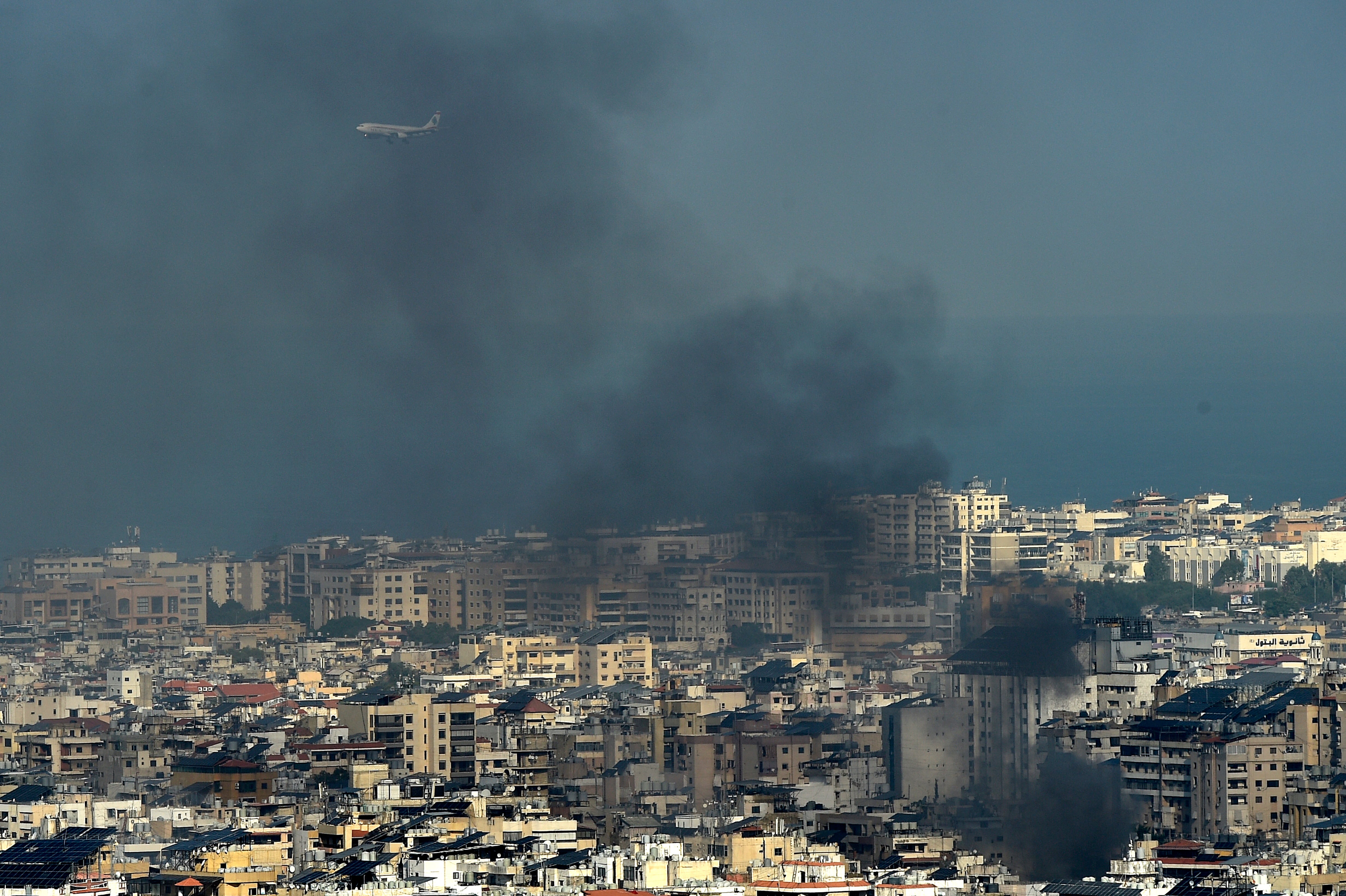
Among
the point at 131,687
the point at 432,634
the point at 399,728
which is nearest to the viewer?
the point at 399,728

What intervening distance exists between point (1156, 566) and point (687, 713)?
38.2 metres

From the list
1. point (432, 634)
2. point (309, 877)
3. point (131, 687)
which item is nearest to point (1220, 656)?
point (131, 687)

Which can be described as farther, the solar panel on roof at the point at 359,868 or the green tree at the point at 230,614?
the green tree at the point at 230,614

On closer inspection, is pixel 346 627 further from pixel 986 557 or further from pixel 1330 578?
pixel 1330 578

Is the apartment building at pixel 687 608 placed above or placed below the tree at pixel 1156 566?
below

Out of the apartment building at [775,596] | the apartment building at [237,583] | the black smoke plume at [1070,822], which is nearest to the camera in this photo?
the black smoke plume at [1070,822]

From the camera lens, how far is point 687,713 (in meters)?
48.8

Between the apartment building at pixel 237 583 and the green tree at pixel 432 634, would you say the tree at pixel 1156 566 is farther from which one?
the apartment building at pixel 237 583

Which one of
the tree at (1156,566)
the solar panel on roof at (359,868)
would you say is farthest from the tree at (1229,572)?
the solar panel on roof at (359,868)

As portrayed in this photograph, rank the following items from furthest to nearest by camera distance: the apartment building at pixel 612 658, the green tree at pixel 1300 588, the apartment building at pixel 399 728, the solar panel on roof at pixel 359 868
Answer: the green tree at pixel 1300 588, the apartment building at pixel 612 658, the apartment building at pixel 399 728, the solar panel on roof at pixel 359 868

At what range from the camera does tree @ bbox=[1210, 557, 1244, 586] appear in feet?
277

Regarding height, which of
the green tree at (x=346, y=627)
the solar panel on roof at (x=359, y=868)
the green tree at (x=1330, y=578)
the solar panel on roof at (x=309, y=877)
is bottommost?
the solar panel on roof at (x=309, y=877)

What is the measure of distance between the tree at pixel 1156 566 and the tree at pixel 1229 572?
1.11 meters

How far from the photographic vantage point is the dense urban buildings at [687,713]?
103 feet
